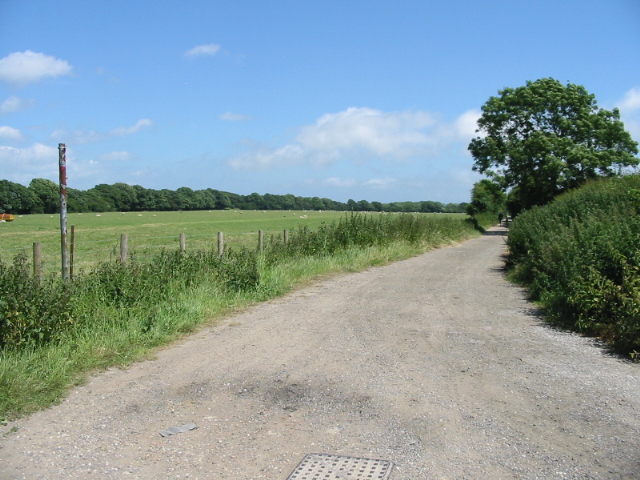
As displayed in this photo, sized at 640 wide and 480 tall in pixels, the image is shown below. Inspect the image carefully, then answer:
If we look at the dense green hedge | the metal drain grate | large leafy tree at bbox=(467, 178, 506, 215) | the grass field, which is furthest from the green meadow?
large leafy tree at bbox=(467, 178, 506, 215)

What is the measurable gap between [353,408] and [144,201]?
110353 mm

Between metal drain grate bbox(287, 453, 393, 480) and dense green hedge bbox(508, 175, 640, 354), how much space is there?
4.74 metres

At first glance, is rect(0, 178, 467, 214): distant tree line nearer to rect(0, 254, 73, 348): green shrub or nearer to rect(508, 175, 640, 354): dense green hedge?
rect(508, 175, 640, 354): dense green hedge

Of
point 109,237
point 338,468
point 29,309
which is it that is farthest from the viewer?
point 109,237

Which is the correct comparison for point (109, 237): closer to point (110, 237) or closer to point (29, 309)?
point (110, 237)

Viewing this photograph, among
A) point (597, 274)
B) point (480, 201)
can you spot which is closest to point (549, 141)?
point (480, 201)

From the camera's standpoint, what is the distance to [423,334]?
8406 millimetres

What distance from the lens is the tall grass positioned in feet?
19.5

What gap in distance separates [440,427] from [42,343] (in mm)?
4709

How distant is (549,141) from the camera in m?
43.7

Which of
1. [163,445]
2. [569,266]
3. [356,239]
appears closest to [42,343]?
[163,445]

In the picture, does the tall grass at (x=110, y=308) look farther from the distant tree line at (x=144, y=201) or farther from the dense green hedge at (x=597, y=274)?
the distant tree line at (x=144, y=201)

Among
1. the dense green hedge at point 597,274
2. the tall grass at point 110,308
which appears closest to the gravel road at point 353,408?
the tall grass at point 110,308

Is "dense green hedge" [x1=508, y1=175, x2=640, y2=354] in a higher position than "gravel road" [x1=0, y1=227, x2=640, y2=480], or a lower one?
higher
